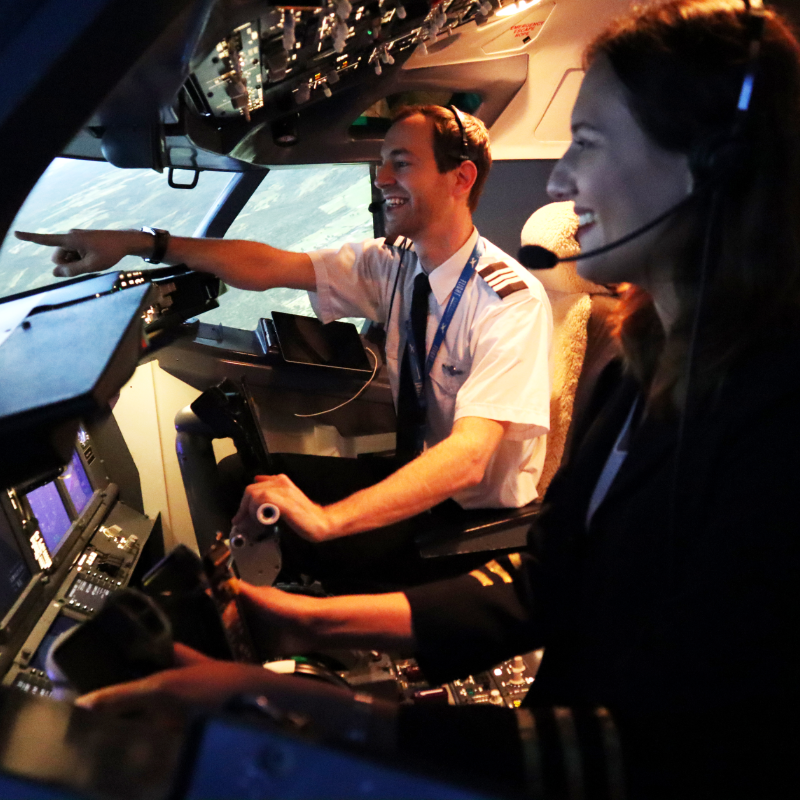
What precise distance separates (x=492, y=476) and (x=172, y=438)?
4.48 ft

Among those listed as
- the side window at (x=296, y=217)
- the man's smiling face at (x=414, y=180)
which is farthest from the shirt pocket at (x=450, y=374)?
the side window at (x=296, y=217)

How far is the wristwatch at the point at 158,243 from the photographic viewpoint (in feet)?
5.54

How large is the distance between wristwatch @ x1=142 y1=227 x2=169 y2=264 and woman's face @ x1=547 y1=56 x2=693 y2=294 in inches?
45.3

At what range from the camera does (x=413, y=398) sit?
1.96 meters

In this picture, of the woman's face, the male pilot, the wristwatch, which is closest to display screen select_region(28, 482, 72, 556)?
the male pilot

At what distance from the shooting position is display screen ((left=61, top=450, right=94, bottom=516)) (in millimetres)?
1675

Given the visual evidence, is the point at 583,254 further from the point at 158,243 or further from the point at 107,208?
the point at 107,208

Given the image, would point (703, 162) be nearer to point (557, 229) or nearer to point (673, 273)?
point (673, 273)

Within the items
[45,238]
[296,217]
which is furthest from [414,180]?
[296,217]

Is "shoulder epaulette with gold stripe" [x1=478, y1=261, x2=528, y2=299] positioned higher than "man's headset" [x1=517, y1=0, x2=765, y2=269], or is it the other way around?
"man's headset" [x1=517, y1=0, x2=765, y2=269]

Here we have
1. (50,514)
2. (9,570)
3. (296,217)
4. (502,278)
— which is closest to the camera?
(9,570)

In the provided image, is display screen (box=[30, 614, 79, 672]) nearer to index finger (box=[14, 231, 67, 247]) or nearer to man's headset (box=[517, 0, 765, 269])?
index finger (box=[14, 231, 67, 247])

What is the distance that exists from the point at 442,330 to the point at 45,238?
3.24 feet

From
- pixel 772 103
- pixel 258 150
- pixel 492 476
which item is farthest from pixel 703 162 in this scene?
pixel 258 150
